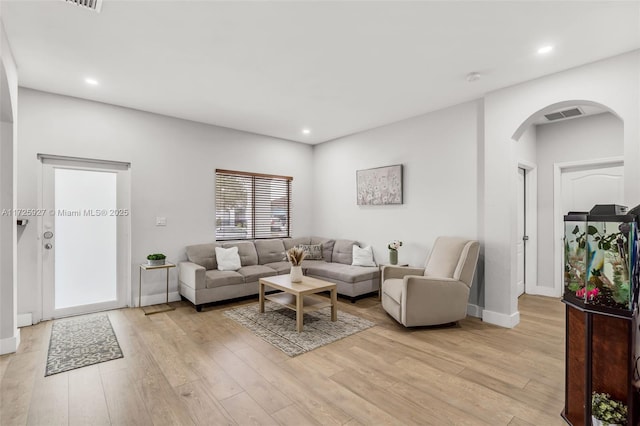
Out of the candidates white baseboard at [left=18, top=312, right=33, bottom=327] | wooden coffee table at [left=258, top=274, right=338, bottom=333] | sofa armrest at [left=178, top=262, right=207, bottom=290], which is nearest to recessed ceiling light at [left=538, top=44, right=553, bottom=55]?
wooden coffee table at [left=258, top=274, right=338, bottom=333]

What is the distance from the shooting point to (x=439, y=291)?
355 cm

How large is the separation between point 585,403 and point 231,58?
381 centimetres

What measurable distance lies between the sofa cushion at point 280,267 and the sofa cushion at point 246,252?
0.28 metres

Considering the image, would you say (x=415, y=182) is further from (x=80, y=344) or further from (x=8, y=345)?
(x=8, y=345)

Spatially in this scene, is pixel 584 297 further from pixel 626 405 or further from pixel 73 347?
pixel 73 347

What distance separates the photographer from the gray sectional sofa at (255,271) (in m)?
4.36

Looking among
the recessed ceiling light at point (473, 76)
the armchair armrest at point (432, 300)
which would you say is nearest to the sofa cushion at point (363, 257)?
the armchair armrest at point (432, 300)

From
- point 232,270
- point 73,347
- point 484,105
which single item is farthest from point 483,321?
point 73,347

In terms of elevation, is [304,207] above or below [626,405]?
above

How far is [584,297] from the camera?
1866 millimetres

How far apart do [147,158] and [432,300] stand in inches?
174

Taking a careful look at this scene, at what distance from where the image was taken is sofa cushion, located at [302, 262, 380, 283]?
4.69m

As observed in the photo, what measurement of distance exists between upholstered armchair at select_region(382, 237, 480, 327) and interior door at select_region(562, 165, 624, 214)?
2349 millimetres

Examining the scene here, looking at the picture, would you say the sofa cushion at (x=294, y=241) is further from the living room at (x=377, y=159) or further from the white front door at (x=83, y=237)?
the white front door at (x=83, y=237)
